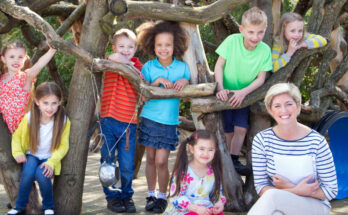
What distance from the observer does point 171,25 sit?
4539 millimetres

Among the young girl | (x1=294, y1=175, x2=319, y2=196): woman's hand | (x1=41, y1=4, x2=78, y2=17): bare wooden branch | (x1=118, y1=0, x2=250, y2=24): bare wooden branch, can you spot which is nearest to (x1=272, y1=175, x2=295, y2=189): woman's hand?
(x1=294, y1=175, x2=319, y2=196): woman's hand

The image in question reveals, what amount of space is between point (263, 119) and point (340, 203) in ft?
4.18

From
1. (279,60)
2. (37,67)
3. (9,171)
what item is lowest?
(9,171)

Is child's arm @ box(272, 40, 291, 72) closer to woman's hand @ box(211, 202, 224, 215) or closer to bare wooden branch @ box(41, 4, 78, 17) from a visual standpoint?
woman's hand @ box(211, 202, 224, 215)

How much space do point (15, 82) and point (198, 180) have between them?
6.11 feet

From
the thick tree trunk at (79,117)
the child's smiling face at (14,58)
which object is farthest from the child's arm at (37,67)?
the thick tree trunk at (79,117)

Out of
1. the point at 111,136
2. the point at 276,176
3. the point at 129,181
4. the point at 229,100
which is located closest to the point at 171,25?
the point at 229,100

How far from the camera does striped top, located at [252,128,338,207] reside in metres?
3.39

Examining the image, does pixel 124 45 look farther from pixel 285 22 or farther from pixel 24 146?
pixel 285 22

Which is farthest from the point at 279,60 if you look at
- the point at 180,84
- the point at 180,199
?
the point at 180,199

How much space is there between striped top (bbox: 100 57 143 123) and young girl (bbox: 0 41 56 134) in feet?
2.07

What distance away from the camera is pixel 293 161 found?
138 inches

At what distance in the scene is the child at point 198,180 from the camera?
3750 mm

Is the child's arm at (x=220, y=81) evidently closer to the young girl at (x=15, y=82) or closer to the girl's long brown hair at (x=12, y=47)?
the young girl at (x=15, y=82)
